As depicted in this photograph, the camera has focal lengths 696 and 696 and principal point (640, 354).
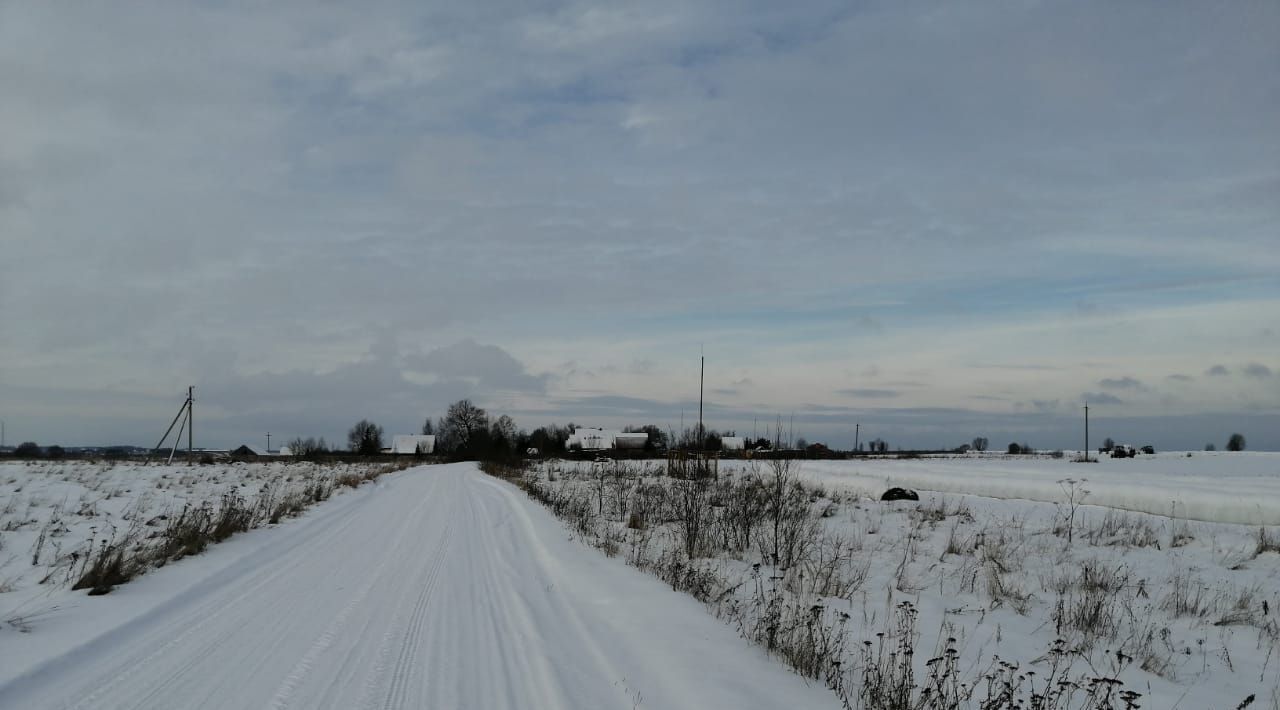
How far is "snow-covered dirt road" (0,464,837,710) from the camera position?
4500 mm

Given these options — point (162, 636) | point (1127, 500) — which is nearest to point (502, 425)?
point (1127, 500)

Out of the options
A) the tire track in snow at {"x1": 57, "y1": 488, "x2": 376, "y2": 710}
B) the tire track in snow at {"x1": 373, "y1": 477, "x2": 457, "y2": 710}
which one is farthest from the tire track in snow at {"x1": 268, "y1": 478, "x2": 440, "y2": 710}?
the tire track in snow at {"x1": 57, "y1": 488, "x2": 376, "y2": 710}

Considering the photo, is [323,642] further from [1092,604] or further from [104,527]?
[104,527]

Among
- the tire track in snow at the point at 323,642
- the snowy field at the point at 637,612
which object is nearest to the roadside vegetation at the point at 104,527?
the snowy field at the point at 637,612

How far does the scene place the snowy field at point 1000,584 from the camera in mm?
6090

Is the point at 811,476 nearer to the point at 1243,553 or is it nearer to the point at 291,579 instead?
the point at 1243,553

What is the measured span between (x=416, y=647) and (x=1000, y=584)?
293 inches

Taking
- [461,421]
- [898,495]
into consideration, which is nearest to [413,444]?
[461,421]

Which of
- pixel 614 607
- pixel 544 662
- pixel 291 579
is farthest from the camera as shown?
pixel 291 579

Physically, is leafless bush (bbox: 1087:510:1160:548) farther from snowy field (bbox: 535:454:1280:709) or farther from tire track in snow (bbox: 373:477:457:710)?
tire track in snow (bbox: 373:477:457:710)

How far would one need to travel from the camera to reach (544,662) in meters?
5.34

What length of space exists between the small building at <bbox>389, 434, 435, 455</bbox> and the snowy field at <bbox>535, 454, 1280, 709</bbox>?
12715cm

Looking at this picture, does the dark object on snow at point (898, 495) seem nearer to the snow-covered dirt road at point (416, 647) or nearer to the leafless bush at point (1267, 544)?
the leafless bush at point (1267, 544)

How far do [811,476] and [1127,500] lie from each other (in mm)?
13252
